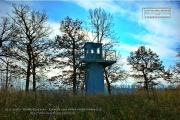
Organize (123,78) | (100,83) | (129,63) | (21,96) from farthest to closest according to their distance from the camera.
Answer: (129,63) < (123,78) < (100,83) < (21,96)

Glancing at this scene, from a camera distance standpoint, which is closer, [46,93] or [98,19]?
[46,93]

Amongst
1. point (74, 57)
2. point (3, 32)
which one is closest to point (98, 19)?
point (74, 57)

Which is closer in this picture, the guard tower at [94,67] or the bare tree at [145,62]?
the guard tower at [94,67]

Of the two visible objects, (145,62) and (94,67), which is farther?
(145,62)

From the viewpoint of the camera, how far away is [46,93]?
25.5 ft

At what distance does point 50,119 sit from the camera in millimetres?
4602

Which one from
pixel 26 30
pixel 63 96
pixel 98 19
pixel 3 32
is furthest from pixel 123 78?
pixel 63 96

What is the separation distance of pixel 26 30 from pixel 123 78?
15.5 meters

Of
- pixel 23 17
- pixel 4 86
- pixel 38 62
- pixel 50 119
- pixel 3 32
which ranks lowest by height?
pixel 50 119

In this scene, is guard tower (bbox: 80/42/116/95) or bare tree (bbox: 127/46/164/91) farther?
bare tree (bbox: 127/46/164/91)

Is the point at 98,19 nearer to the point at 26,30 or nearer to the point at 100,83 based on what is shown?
the point at 26,30

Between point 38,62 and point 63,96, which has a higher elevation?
point 38,62

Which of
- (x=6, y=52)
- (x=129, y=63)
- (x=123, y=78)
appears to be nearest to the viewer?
(x=6, y=52)

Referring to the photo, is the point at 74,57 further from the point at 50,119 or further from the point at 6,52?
the point at 50,119
